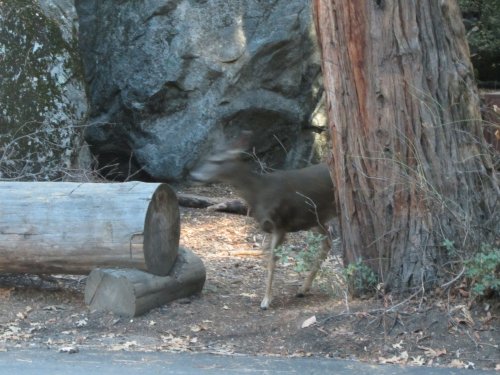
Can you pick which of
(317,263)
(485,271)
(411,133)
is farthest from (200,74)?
(485,271)

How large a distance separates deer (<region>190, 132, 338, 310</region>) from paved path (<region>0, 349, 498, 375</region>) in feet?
6.21

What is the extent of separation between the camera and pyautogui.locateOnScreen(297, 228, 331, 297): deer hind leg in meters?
8.99

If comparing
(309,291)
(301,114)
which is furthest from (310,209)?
(301,114)

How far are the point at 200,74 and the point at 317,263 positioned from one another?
563 centimetres

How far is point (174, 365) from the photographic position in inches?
268

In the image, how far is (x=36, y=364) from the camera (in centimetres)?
683

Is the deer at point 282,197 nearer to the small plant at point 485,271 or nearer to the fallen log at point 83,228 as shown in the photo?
the fallen log at point 83,228

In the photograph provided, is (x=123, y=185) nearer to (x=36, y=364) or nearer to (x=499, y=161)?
(x=36, y=364)

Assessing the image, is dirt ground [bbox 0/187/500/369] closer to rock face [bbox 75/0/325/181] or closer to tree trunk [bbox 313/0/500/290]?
tree trunk [bbox 313/0/500/290]

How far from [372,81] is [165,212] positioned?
224 cm

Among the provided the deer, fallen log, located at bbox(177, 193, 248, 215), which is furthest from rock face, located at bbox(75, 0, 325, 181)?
the deer

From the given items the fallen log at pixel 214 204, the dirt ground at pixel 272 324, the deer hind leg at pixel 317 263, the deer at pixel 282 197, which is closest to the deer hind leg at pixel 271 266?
the deer at pixel 282 197

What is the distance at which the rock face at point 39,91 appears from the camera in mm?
12531

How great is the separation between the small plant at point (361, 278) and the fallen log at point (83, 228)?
5.70 ft
